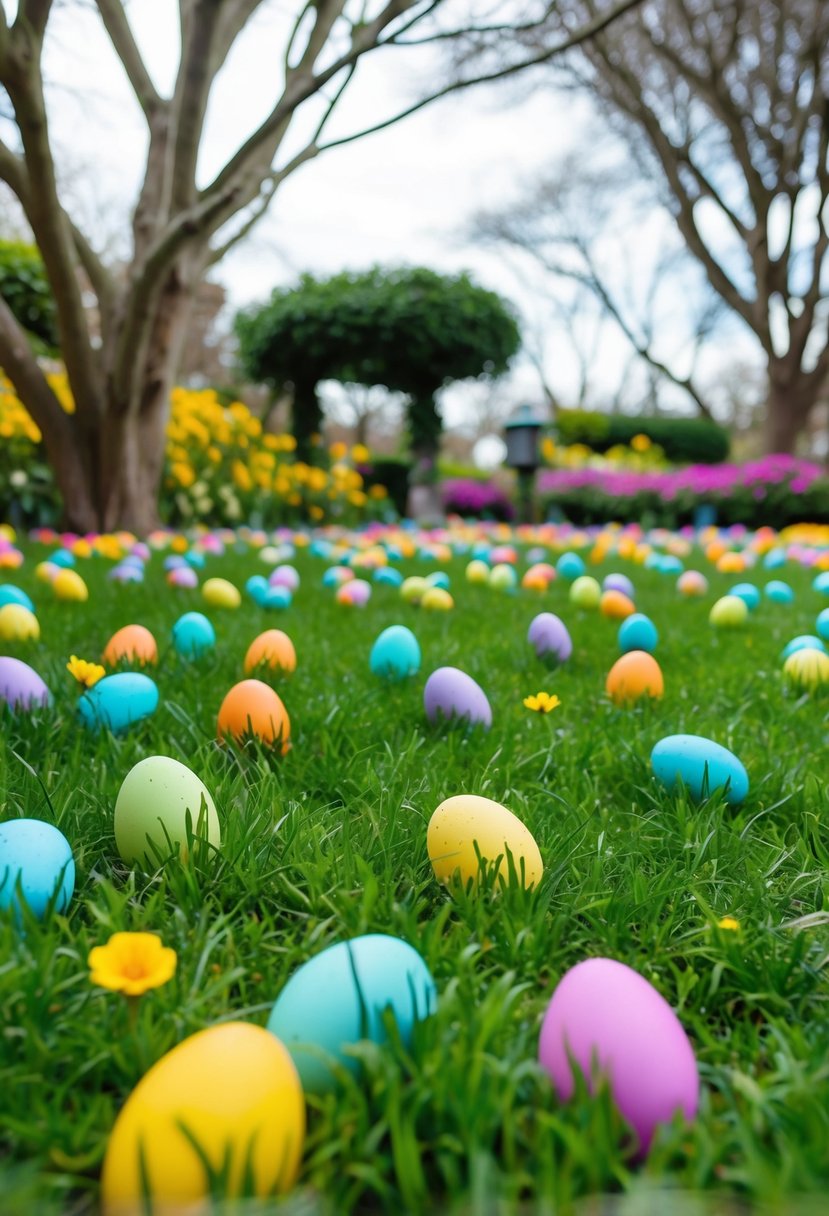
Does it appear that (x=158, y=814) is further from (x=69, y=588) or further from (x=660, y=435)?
A: (x=660, y=435)

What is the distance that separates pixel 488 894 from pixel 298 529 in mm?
6924

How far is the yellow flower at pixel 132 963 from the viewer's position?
2.38 ft

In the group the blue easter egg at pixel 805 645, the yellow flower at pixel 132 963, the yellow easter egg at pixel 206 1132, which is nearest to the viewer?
the yellow easter egg at pixel 206 1132

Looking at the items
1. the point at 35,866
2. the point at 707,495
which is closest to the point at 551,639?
the point at 35,866

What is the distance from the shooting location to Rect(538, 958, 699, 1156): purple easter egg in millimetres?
708

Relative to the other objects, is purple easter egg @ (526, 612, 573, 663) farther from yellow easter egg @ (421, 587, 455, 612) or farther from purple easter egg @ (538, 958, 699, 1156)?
purple easter egg @ (538, 958, 699, 1156)

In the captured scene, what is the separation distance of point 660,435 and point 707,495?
918 centimetres

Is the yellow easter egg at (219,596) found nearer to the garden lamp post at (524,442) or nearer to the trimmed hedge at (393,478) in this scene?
the garden lamp post at (524,442)

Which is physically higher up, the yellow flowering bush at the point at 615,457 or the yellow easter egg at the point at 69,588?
the yellow flowering bush at the point at 615,457

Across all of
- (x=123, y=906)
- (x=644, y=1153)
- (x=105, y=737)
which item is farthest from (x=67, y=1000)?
(x=105, y=737)

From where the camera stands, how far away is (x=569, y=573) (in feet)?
13.9

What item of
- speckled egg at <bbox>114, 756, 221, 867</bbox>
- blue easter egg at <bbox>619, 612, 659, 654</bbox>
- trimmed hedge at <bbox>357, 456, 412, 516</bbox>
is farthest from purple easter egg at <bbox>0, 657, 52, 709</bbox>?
trimmed hedge at <bbox>357, 456, 412, 516</bbox>

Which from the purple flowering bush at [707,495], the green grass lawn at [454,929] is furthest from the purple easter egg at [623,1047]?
the purple flowering bush at [707,495]

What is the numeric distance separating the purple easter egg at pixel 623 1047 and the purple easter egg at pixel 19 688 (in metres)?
1.27
